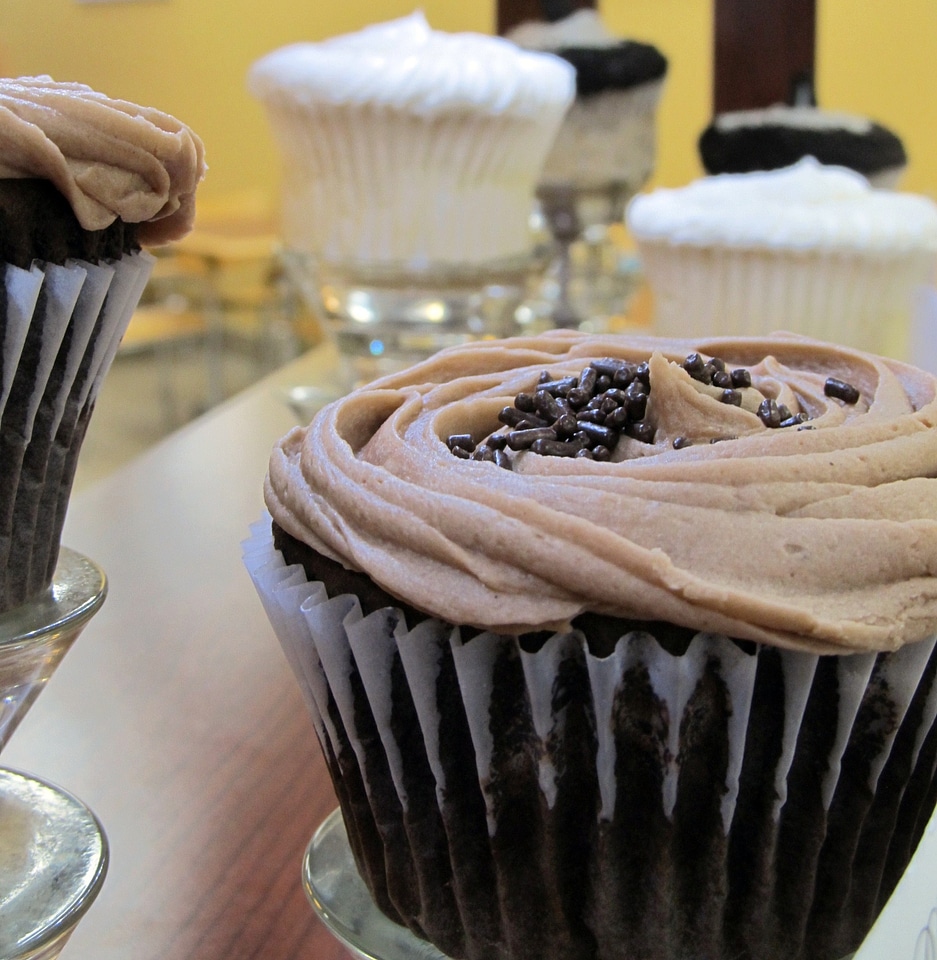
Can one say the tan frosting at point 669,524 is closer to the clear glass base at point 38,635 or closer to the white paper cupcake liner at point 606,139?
the clear glass base at point 38,635

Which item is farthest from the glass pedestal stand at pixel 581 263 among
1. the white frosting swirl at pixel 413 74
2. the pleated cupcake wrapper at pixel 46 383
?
the pleated cupcake wrapper at pixel 46 383

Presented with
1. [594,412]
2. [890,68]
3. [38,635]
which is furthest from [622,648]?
[890,68]

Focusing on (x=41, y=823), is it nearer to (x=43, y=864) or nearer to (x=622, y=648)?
(x=43, y=864)

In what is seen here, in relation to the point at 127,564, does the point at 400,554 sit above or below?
above

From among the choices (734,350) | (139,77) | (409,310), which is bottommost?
(139,77)

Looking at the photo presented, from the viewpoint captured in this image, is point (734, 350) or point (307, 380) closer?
point (734, 350)

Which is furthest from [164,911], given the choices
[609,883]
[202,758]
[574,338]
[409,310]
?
[409,310]

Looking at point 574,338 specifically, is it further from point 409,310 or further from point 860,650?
point 409,310

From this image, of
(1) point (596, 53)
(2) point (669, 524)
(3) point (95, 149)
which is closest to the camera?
→ (2) point (669, 524)
